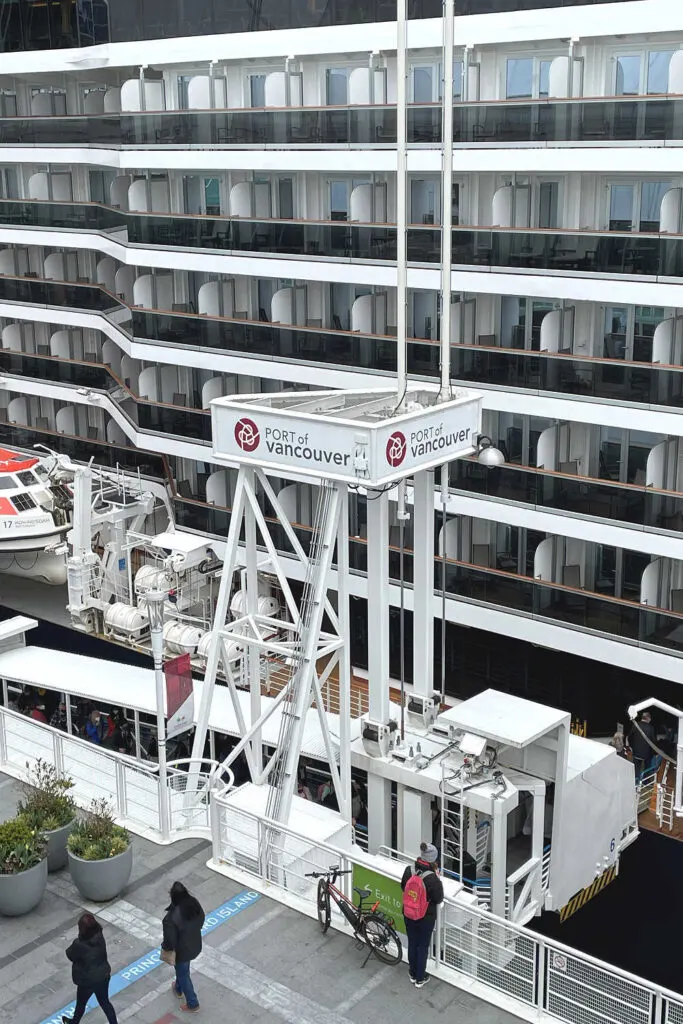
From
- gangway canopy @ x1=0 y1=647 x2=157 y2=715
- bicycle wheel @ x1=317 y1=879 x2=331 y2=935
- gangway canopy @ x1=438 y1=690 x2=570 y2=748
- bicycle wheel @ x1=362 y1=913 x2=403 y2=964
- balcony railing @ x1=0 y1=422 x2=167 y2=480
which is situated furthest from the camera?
balcony railing @ x1=0 y1=422 x2=167 y2=480

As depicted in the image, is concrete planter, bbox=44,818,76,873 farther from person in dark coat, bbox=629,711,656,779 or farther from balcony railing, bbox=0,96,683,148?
Result: balcony railing, bbox=0,96,683,148

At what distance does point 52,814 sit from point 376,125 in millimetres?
16212


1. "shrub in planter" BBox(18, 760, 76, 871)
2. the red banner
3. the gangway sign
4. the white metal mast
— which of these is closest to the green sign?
the red banner

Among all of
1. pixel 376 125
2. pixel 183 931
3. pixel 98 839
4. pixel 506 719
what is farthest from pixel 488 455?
pixel 376 125

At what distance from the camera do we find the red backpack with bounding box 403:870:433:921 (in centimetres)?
1581

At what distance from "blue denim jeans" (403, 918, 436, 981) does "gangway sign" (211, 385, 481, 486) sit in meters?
6.15

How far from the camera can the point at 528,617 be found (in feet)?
90.8

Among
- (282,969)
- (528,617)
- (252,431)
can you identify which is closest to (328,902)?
(282,969)

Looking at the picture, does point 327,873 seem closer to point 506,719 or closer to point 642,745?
point 506,719

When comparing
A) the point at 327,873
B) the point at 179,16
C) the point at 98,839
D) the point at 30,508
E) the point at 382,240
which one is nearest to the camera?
the point at 327,873

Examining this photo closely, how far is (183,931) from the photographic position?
15.4m

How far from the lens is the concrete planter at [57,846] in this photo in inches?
734

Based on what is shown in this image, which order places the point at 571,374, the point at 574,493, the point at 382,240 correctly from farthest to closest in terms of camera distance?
the point at 382,240 < the point at 574,493 < the point at 571,374

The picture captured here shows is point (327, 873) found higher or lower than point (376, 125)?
lower
